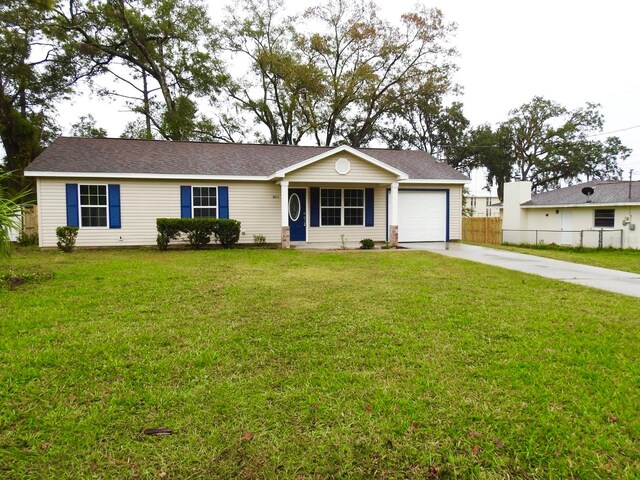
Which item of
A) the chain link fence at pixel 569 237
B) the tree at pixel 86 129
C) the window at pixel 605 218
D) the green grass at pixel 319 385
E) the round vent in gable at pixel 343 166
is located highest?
the tree at pixel 86 129

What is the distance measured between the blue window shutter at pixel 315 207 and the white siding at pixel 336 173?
58.2 inches

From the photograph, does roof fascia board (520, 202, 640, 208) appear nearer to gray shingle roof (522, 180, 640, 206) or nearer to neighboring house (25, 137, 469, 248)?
gray shingle roof (522, 180, 640, 206)

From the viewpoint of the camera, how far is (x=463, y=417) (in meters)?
2.56

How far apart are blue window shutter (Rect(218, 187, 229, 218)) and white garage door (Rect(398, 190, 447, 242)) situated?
6792mm

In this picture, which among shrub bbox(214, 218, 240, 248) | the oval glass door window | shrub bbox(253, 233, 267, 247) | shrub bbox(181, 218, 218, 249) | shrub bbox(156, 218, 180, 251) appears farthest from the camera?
the oval glass door window

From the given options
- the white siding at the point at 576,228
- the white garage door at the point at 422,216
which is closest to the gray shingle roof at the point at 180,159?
the white garage door at the point at 422,216

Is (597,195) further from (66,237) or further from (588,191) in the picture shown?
(66,237)

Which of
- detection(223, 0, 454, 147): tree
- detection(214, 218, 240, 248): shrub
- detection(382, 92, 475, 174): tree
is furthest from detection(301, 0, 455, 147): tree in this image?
detection(214, 218, 240, 248): shrub

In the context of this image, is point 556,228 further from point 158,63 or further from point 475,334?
point 158,63

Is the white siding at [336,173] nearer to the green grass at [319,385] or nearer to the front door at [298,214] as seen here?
the front door at [298,214]

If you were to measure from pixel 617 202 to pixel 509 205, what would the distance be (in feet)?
18.1

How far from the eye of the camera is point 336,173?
42.9 feet

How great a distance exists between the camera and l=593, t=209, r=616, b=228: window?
19.1 m

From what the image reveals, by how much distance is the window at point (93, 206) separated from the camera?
12.8m
